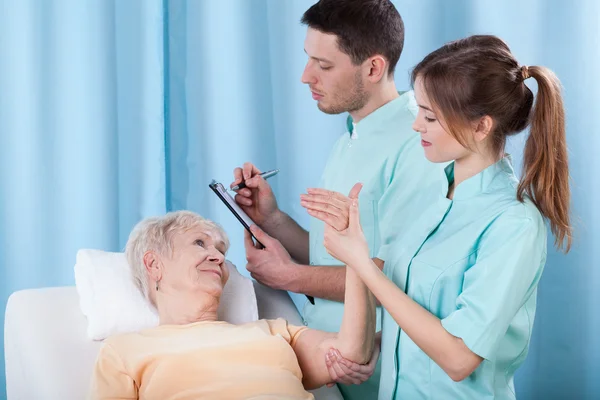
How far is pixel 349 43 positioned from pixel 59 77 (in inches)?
38.2

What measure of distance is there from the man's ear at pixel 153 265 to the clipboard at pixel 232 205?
8.5 inches

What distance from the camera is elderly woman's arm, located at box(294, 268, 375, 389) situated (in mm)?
1663

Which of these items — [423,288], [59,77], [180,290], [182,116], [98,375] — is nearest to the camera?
[423,288]

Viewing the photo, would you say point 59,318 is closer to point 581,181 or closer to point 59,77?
point 59,77

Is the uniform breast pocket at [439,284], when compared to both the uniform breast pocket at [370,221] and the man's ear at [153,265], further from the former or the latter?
the man's ear at [153,265]

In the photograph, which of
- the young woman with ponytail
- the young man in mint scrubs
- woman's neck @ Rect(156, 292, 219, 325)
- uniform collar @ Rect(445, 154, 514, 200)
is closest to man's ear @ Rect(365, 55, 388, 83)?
the young man in mint scrubs

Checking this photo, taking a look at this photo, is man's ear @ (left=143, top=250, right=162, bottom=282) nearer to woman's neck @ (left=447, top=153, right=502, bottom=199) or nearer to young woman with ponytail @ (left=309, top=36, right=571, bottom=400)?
young woman with ponytail @ (left=309, top=36, right=571, bottom=400)

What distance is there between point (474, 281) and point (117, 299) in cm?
87

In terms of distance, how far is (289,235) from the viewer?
223 centimetres

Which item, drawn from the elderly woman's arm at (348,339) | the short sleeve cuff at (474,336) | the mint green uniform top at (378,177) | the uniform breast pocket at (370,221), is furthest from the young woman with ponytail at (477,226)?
the uniform breast pocket at (370,221)

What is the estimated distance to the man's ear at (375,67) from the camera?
2000 mm

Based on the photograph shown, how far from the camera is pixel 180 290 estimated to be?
1874 mm

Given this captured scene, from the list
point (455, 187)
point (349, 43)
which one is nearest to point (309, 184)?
point (349, 43)

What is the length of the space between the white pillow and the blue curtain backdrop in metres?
0.58
